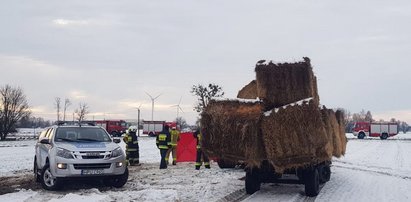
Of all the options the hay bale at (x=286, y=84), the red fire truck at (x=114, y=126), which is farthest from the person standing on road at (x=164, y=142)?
the red fire truck at (x=114, y=126)

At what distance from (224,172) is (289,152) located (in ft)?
20.8

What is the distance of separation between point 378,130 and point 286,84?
53.1 metres

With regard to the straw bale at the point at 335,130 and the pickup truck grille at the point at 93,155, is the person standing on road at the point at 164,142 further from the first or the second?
the straw bale at the point at 335,130

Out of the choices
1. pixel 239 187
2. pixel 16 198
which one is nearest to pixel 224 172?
pixel 239 187

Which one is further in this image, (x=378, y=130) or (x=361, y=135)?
(x=361, y=135)

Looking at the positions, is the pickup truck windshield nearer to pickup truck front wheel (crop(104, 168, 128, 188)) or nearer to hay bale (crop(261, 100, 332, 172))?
pickup truck front wheel (crop(104, 168, 128, 188))

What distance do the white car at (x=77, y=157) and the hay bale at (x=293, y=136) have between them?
4.00m

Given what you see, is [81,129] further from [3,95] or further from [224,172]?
[3,95]

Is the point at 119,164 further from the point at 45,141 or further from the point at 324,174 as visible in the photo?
the point at 324,174

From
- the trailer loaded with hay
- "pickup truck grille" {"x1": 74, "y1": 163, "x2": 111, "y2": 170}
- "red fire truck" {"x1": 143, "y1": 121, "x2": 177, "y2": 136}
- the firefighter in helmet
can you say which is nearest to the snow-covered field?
"pickup truck grille" {"x1": 74, "y1": 163, "x2": 111, "y2": 170}

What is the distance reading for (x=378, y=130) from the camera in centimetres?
6062

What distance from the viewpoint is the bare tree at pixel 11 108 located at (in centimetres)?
6412

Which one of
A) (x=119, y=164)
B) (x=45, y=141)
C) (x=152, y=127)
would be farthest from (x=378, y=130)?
(x=45, y=141)

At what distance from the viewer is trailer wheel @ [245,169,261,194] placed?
11.5 m
